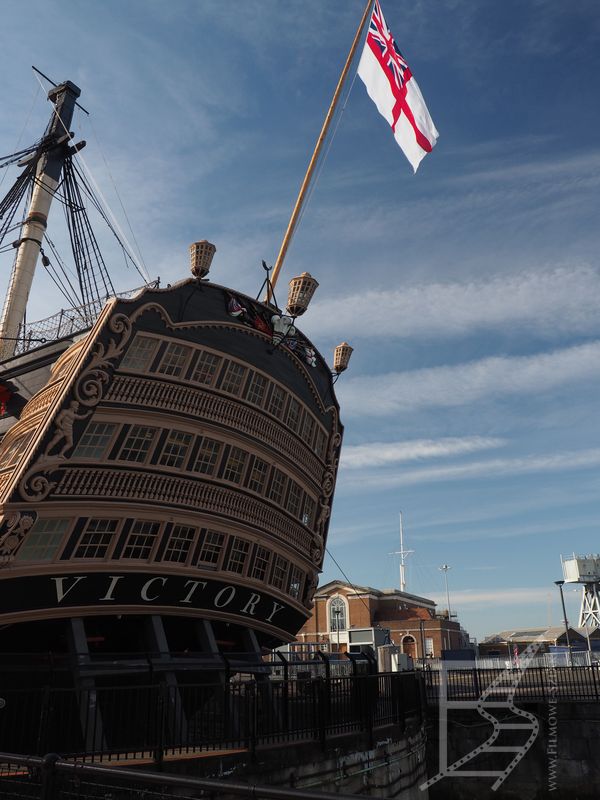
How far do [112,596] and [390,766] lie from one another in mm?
7596

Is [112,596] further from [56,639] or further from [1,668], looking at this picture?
[1,668]

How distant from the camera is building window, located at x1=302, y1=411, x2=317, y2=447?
2114 centimetres

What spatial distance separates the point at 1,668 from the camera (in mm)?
10562

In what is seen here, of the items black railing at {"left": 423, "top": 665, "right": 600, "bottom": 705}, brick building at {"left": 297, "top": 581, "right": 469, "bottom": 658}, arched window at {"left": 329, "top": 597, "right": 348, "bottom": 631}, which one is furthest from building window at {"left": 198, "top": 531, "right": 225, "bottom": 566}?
arched window at {"left": 329, "top": 597, "right": 348, "bottom": 631}

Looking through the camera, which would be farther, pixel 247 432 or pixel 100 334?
pixel 247 432

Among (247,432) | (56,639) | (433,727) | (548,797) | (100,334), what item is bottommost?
(548,797)

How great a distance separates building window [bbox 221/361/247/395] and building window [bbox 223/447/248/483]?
172cm

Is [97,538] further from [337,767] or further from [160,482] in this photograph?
[337,767]

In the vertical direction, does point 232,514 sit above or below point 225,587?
above

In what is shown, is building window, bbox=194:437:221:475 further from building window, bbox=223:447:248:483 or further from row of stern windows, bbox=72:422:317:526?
building window, bbox=223:447:248:483

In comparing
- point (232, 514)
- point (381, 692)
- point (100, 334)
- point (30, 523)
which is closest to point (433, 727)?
point (381, 692)

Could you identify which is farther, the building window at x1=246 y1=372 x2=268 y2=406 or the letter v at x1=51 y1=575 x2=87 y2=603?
the building window at x1=246 y1=372 x2=268 y2=406

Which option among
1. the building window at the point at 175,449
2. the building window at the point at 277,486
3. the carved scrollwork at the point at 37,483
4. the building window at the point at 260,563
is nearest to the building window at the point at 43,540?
the carved scrollwork at the point at 37,483

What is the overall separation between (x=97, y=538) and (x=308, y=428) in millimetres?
8257
